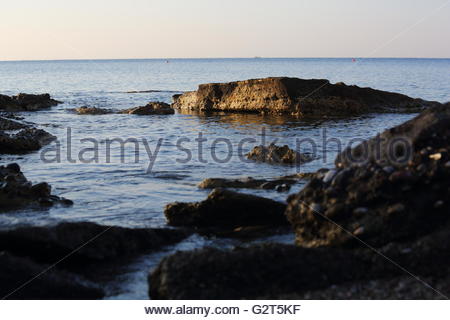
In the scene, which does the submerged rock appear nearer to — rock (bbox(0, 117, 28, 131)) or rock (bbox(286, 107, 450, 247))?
rock (bbox(286, 107, 450, 247))

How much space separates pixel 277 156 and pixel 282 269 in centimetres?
853

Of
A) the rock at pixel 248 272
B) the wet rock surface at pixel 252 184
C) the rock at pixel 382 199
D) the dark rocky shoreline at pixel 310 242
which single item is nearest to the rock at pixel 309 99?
the wet rock surface at pixel 252 184

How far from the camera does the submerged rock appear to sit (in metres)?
6.52

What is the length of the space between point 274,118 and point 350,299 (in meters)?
20.2

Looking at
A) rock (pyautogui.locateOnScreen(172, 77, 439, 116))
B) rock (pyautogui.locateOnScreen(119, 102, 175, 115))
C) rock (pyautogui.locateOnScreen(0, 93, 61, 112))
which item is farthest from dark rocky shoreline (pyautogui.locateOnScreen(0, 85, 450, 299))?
rock (pyautogui.locateOnScreen(0, 93, 61, 112))

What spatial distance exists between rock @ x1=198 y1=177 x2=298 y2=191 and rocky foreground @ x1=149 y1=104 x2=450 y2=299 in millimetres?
3837

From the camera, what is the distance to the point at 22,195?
9648 millimetres

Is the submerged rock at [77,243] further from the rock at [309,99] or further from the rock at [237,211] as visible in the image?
the rock at [309,99]

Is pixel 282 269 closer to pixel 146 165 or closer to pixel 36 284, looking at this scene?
pixel 36 284

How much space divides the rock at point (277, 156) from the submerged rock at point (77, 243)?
6888mm

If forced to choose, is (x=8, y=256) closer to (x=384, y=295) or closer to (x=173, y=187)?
(x=384, y=295)

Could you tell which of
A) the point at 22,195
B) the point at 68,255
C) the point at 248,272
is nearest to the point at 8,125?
the point at 22,195

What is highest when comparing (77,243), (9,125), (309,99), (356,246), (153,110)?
(309,99)

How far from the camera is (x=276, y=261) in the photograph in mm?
5547
